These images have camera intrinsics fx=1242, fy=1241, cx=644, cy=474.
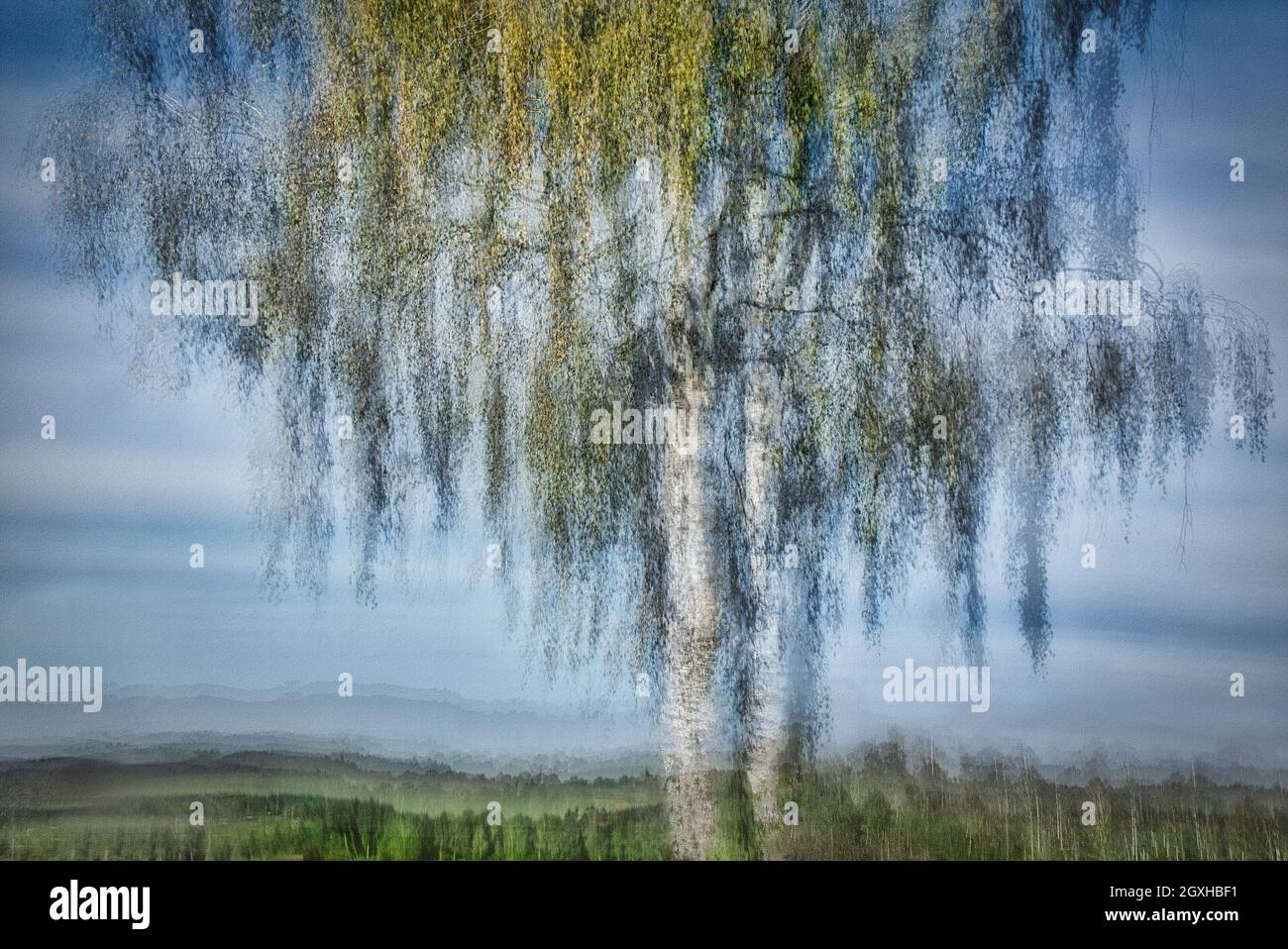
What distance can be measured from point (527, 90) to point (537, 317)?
109 cm

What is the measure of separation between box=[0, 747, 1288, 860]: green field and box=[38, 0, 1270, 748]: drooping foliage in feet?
2.32

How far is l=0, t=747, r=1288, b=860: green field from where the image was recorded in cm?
614

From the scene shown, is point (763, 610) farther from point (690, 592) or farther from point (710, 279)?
point (710, 279)

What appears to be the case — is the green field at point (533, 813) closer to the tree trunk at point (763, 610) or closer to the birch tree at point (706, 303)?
the tree trunk at point (763, 610)

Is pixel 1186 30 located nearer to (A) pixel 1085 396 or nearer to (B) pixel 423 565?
(A) pixel 1085 396

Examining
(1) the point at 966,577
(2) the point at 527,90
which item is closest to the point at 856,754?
(1) the point at 966,577

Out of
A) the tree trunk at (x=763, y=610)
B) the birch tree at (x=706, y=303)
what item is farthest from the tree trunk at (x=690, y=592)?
the tree trunk at (x=763, y=610)

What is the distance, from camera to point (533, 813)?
632 cm

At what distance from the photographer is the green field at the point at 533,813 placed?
6.14 metres

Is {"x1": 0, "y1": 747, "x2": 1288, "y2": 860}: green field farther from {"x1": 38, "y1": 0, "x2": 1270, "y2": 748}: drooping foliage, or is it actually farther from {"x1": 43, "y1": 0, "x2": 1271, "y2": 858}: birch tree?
{"x1": 38, "y1": 0, "x2": 1270, "y2": 748}: drooping foliage

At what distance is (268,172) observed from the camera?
6000 mm

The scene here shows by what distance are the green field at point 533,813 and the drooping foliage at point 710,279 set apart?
708 mm

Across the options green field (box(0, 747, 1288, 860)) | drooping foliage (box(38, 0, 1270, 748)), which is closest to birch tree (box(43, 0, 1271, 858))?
drooping foliage (box(38, 0, 1270, 748))

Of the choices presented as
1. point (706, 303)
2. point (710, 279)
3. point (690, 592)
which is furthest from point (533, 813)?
point (710, 279)
